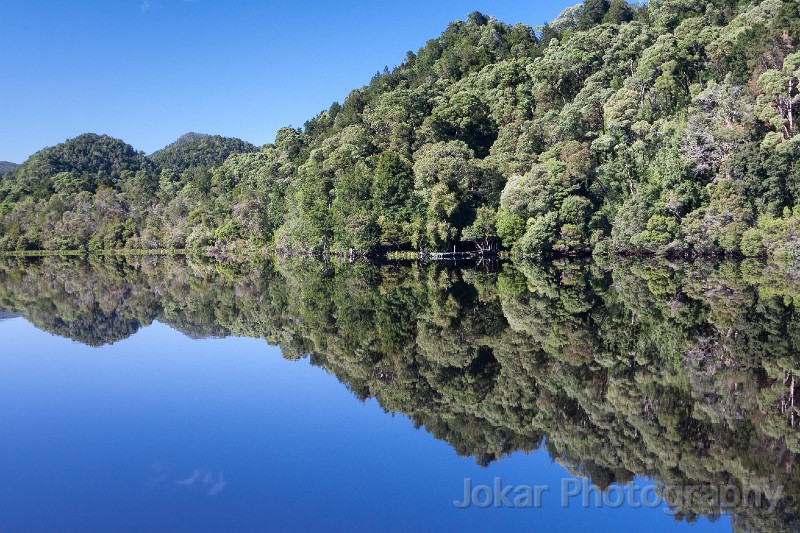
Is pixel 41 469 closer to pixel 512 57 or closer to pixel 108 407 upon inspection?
pixel 108 407

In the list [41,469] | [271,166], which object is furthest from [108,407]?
[271,166]

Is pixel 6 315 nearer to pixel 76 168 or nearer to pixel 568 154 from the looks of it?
pixel 568 154

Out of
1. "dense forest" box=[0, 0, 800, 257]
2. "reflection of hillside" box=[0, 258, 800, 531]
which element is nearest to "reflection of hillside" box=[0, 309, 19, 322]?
"reflection of hillside" box=[0, 258, 800, 531]

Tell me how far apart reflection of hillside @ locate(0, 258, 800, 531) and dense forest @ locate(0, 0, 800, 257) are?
13.9 metres

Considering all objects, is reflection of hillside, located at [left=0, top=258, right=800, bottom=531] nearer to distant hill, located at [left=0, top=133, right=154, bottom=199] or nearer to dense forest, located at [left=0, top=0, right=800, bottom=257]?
dense forest, located at [left=0, top=0, right=800, bottom=257]

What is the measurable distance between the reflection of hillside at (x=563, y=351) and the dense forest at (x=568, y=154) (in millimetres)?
13903

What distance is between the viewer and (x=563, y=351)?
687 inches

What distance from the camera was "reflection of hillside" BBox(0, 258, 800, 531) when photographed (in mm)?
10544

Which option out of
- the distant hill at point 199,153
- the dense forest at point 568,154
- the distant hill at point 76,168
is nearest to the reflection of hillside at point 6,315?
the dense forest at point 568,154

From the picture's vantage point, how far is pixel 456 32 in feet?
374

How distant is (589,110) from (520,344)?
5323cm

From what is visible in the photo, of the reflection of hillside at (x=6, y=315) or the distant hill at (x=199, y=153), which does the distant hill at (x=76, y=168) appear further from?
the reflection of hillside at (x=6, y=315)

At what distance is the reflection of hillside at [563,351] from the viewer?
34.6 ft

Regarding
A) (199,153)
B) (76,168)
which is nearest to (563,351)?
(76,168)
